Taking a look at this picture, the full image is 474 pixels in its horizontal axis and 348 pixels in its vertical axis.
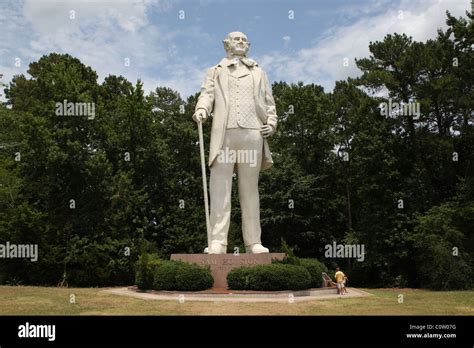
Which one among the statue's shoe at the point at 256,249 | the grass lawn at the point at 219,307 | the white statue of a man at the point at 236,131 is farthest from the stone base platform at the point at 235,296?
the white statue of a man at the point at 236,131

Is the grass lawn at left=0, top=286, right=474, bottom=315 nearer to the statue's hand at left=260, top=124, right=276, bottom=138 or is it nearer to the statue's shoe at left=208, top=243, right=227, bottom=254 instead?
the statue's shoe at left=208, top=243, right=227, bottom=254

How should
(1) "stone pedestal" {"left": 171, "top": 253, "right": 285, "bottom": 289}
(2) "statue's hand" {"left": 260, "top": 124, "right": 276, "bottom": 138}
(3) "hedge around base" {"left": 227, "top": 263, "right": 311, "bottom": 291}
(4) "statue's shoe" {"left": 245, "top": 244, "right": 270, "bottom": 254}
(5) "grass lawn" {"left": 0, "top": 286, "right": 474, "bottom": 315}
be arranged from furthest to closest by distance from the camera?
(2) "statue's hand" {"left": 260, "top": 124, "right": 276, "bottom": 138} < (4) "statue's shoe" {"left": 245, "top": 244, "right": 270, "bottom": 254} < (1) "stone pedestal" {"left": 171, "top": 253, "right": 285, "bottom": 289} < (3) "hedge around base" {"left": 227, "top": 263, "right": 311, "bottom": 291} < (5) "grass lawn" {"left": 0, "top": 286, "right": 474, "bottom": 315}

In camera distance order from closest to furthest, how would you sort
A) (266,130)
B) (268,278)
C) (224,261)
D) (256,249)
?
1. (268,278)
2. (224,261)
3. (256,249)
4. (266,130)

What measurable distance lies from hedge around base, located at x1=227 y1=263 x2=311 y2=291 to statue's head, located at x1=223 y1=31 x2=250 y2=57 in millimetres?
6102

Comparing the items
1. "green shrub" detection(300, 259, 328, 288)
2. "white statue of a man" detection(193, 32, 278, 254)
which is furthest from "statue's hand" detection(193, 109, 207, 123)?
"green shrub" detection(300, 259, 328, 288)

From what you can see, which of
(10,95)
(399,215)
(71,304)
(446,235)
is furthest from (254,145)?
(10,95)

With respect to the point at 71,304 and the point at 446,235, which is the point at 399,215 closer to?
the point at 446,235

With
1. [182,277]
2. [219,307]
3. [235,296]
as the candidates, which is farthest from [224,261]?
[219,307]

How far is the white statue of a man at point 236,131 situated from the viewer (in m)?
15.5

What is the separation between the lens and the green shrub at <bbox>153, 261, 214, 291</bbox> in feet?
45.4

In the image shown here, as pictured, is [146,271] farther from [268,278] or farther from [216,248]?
[268,278]

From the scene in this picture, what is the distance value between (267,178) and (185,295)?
51.6 ft

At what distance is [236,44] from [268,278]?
6.69 metres

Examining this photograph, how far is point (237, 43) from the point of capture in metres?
16.1
